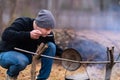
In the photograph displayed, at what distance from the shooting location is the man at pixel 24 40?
4.67 m

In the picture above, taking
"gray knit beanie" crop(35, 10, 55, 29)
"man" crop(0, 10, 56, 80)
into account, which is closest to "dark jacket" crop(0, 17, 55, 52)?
"man" crop(0, 10, 56, 80)

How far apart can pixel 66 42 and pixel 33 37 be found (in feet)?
10.2

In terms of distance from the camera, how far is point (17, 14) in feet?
36.3

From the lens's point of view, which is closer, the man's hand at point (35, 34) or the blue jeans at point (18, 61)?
the man's hand at point (35, 34)

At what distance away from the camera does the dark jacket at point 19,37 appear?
472 centimetres

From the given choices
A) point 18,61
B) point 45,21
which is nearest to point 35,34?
point 45,21

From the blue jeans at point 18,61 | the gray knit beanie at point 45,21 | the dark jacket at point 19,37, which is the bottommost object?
the blue jeans at point 18,61

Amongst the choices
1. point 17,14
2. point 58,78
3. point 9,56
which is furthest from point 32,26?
point 17,14

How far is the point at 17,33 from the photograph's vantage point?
471 centimetres

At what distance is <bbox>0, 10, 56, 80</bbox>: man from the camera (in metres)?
4.67

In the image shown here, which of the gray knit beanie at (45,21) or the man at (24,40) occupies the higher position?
the gray knit beanie at (45,21)

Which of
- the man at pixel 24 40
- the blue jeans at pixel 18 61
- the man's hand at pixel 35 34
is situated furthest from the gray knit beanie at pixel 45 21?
the blue jeans at pixel 18 61

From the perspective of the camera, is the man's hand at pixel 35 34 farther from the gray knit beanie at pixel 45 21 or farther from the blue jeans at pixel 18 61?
the blue jeans at pixel 18 61

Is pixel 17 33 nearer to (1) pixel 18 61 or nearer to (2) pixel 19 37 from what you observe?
(2) pixel 19 37
